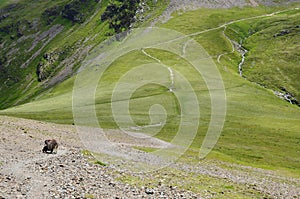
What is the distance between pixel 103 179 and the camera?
32406 millimetres

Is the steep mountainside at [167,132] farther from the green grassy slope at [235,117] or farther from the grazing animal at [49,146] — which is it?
the grazing animal at [49,146]

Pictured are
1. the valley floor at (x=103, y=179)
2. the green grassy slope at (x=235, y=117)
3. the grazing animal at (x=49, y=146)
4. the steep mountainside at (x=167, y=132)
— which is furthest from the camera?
the green grassy slope at (x=235, y=117)

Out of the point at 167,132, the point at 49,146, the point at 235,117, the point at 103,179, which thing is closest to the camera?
the point at 103,179

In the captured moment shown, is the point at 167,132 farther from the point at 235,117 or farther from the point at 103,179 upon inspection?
the point at 103,179

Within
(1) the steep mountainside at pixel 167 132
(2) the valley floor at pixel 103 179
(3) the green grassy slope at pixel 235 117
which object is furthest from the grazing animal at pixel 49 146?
(3) the green grassy slope at pixel 235 117

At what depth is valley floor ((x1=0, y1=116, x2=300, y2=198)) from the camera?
92.3ft

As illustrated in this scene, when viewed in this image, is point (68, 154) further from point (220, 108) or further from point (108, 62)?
point (108, 62)

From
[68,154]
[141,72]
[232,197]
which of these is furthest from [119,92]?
[232,197]

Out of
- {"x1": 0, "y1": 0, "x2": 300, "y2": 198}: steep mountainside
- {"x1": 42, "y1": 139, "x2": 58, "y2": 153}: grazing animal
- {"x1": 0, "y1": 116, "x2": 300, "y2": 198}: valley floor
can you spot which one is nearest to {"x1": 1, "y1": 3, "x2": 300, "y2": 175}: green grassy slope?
{"x1": 0, "y1": 0, "x2": 300, "y2": 198}: steep mountainside

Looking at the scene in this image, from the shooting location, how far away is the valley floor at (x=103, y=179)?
2812 centimetres

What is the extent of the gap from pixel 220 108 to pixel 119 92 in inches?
1499

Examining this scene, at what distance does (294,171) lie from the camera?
6631cm

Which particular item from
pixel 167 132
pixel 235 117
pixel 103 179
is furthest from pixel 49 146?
pixel 235 117

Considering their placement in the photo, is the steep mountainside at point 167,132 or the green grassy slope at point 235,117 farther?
the green grassy slope at point 235,117
